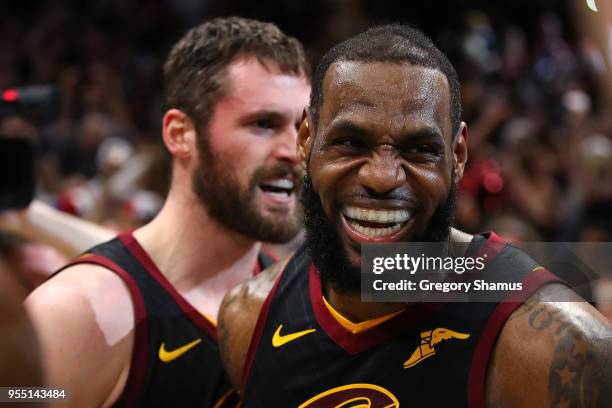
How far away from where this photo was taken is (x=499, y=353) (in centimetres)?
161

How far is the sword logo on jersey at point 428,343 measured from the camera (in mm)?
1718

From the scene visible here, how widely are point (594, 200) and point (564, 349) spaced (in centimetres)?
370

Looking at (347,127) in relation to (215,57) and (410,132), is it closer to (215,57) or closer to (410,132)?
(410,132)

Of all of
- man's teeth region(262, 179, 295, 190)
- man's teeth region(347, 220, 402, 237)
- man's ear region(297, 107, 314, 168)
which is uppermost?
man's ear region(297, 107, 314, 168)

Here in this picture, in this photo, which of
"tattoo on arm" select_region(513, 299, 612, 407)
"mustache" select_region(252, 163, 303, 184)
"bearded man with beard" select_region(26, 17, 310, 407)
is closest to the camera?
"tattoo on arm" select_region(513, 299, 612, 407)

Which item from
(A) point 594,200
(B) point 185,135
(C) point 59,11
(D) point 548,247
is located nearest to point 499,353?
(D) point 548,247

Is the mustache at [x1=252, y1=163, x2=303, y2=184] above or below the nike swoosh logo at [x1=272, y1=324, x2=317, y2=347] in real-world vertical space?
above

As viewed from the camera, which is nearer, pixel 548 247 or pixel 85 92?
pixel 548 247

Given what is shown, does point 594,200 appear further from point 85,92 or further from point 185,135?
point 85,92

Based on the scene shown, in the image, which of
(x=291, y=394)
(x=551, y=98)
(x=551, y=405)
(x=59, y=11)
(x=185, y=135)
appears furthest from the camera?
(x=59, y=11)

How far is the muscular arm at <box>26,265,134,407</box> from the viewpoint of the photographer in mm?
2051

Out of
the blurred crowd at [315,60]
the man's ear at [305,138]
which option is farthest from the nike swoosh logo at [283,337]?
the blurred crowd at [315,60]

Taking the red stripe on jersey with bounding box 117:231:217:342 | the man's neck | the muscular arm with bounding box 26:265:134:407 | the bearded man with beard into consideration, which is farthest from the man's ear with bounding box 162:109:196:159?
the muscular arm with bounding box 26:265:134:407

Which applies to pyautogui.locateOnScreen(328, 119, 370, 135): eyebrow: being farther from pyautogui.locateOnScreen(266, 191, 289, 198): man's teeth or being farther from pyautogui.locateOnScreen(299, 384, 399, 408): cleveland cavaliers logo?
pyautogui.locateOnScreen(266, 191, 289, 198): man's teeth
